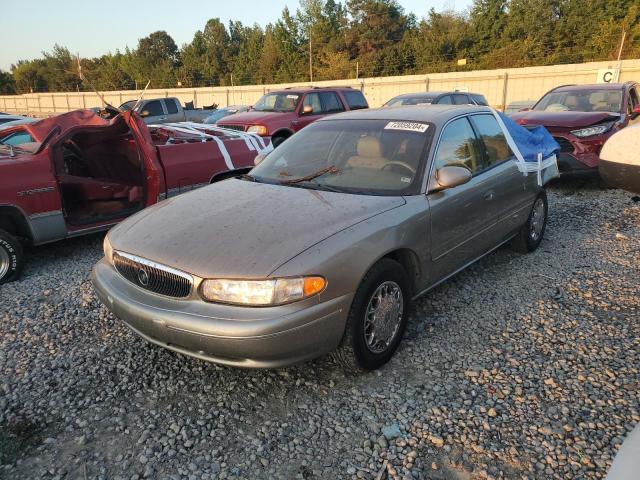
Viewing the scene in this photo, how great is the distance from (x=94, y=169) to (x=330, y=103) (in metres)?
6.81

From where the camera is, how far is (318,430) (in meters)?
2.62

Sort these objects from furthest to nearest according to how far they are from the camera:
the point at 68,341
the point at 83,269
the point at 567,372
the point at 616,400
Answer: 1. the point at 83,269
2. the point at 68,341
3. the point at 567,372
4. the point at 616,400

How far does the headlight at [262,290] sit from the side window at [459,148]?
5.14 feet

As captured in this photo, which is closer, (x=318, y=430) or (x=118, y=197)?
(x=318, y=430)

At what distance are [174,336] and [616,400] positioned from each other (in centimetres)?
259

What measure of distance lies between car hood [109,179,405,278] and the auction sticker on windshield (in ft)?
2.58

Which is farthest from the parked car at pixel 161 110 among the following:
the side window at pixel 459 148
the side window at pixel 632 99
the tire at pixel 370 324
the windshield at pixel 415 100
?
the tire at pixel 370 324

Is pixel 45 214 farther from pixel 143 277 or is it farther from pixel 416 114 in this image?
pixel 416 114

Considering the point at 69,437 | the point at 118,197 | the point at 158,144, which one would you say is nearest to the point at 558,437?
the point at 69,437

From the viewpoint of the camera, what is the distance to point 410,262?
10.9ft

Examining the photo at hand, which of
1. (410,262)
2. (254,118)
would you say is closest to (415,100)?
(254,118)

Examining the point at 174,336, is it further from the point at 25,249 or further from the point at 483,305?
the point at 25,249

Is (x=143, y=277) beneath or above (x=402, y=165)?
beneath

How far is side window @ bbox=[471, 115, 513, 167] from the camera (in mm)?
4316
